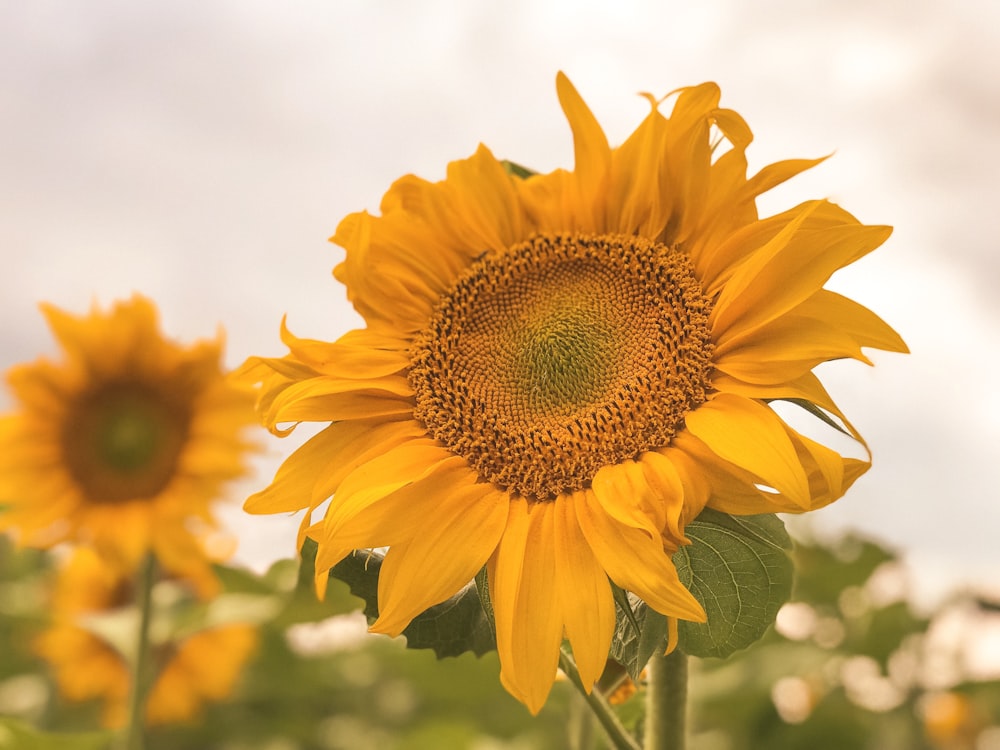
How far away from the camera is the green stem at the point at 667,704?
4.50ft

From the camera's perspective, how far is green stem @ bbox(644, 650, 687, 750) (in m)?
1.37

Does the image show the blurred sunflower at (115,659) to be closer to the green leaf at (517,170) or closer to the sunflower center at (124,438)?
the sunflower center at (124,438)

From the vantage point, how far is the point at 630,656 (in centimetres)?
125

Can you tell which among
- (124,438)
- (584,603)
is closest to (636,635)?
(584,603)

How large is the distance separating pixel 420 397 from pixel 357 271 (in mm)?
184

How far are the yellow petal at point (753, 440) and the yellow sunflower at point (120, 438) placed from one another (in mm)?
2156

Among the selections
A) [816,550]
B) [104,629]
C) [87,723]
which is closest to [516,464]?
[104,629]

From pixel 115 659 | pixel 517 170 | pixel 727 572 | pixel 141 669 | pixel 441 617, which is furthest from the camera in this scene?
pixel 115 659

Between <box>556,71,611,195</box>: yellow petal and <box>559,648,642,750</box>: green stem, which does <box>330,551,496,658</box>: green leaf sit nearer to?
<box>559,648,642,750</box>: green stem

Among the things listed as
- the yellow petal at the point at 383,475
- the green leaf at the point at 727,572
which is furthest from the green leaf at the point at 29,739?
the green leaf at the point at 727,572

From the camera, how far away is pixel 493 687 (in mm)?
2969

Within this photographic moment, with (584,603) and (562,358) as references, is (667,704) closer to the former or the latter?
(584,603)

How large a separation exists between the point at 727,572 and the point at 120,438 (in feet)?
8.09

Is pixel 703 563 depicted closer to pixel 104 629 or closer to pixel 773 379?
pixel 773 379
